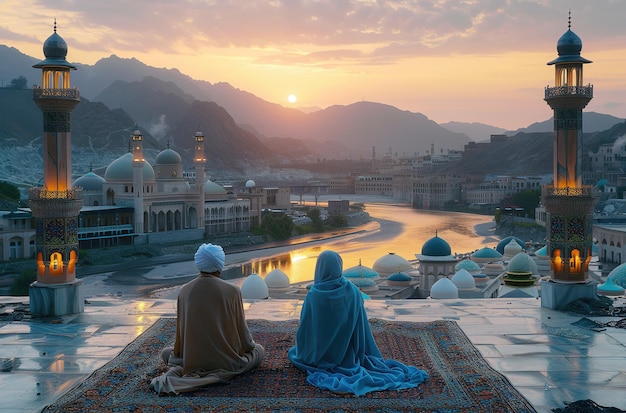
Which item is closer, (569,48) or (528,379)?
(528,379)

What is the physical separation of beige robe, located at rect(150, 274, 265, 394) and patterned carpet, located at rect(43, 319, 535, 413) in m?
0.07

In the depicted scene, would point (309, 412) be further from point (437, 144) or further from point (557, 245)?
point (437, 144)

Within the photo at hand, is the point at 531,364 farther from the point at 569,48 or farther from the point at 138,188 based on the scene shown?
the point at 138,188

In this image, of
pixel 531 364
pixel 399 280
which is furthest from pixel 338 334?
pixel 399 280

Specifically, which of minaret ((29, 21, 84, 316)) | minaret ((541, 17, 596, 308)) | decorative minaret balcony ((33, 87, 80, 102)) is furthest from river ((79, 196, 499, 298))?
decorative minaret balcony ((33, 87, 80, 102))

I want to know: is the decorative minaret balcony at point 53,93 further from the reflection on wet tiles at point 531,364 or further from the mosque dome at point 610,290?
the mosque dome at point 610,290

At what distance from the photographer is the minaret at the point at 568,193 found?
22.7 ft

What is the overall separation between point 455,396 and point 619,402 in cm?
96

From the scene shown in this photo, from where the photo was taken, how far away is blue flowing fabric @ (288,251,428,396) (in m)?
4.35

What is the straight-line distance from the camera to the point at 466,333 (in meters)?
5.82

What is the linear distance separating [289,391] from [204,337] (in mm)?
590

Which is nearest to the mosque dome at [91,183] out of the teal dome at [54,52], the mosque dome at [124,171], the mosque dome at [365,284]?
the mosque dome at [124,171]

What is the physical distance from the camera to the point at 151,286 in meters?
20.0

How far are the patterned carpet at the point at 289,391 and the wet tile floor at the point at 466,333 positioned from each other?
0.16m
